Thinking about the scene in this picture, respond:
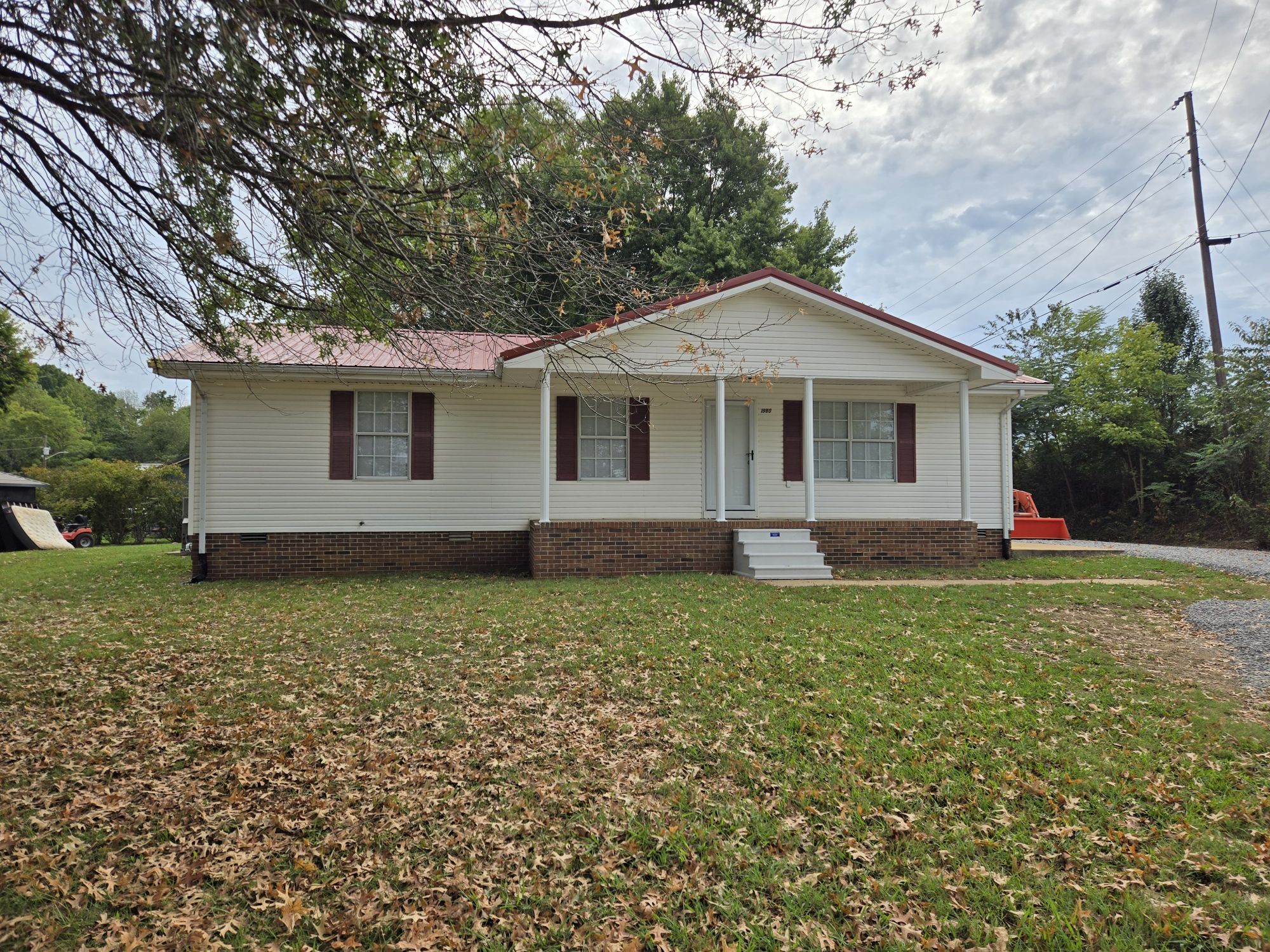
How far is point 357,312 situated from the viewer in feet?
18.9

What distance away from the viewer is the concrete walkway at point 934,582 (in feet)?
30.6

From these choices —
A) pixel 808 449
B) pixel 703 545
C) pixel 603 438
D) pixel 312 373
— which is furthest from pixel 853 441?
pixel 312 373

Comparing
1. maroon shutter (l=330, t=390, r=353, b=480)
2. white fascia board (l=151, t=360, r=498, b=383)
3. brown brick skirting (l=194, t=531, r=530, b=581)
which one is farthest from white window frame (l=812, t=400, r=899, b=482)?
maroon shutter (l=330, t=390, r=353, b=480)

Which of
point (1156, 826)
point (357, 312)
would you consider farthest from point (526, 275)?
point (1156, 826)

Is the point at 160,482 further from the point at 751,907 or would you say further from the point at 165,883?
the point at 751,907

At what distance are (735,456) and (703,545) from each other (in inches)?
88.1

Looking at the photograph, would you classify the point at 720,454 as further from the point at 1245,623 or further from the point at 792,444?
the point at 1245,623

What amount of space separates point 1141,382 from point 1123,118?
7.67 meters

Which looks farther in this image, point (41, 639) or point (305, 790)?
point (41, 639)

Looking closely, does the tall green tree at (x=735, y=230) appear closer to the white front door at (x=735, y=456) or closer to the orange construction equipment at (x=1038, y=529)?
the white front door at (x=735, y=456)

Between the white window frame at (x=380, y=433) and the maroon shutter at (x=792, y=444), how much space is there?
657cm

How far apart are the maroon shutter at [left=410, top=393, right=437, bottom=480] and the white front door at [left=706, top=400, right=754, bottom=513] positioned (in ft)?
15.8

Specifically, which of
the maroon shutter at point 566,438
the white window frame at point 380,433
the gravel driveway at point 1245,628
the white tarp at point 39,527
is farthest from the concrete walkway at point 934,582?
the white tarp at point 39,527

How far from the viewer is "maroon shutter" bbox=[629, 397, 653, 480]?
11.8 meters
